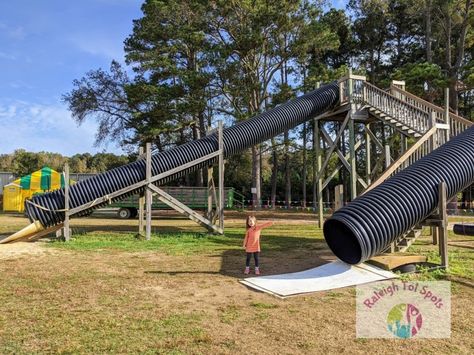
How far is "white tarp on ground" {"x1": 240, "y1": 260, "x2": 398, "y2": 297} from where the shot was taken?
288 inches

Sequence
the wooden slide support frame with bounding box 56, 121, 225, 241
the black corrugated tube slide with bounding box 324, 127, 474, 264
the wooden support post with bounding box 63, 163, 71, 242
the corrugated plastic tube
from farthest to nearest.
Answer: the wooden slide support frame with bounding box 56, 121, 225, 241 < the wooden support post with bounding box 63, 163, 71, 242 < the corrugated plastic tube < the black corrugated tube slide with bounding box 324, 127, 474, 264

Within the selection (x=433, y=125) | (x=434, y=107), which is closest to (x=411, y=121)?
(x=434, y=107)

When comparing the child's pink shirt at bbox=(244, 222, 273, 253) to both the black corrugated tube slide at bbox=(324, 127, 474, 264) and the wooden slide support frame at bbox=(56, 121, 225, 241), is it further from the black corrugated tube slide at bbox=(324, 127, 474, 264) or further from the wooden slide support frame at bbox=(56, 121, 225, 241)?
the wooden slide support frame at bbox=(56, 121, 225, 241)

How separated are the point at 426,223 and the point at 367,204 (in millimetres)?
1342

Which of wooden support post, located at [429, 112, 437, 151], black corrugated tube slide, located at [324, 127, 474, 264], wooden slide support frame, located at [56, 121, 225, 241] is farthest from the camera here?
wooden slide support frame, located at [56, 121, 225, 241]

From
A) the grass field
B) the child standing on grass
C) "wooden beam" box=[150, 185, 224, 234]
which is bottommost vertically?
the grass field

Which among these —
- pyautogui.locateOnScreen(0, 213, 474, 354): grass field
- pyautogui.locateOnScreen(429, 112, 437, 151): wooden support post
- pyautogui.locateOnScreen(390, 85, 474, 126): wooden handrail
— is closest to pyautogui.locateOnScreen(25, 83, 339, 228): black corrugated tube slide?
pyautogui.locateOnScreen(0, 213, 474, 354): grass field

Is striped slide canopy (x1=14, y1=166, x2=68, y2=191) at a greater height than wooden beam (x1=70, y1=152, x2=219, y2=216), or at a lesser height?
greater

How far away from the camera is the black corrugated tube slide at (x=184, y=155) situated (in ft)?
43.7

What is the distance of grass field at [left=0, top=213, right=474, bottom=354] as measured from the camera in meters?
4.84

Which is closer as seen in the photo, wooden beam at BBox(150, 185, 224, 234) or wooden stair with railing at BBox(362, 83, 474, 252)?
wooden stair with railing at BBox(362, 83, 474, 252)

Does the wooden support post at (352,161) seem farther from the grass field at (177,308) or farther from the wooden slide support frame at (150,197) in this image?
the grass field at (177,308)

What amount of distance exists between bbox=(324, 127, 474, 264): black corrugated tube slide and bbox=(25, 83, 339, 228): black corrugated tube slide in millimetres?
6702

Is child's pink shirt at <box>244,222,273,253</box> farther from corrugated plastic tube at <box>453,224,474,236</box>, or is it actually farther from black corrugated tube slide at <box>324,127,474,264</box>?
corrugated plastic tube at <box>453,224,474,236</box>
